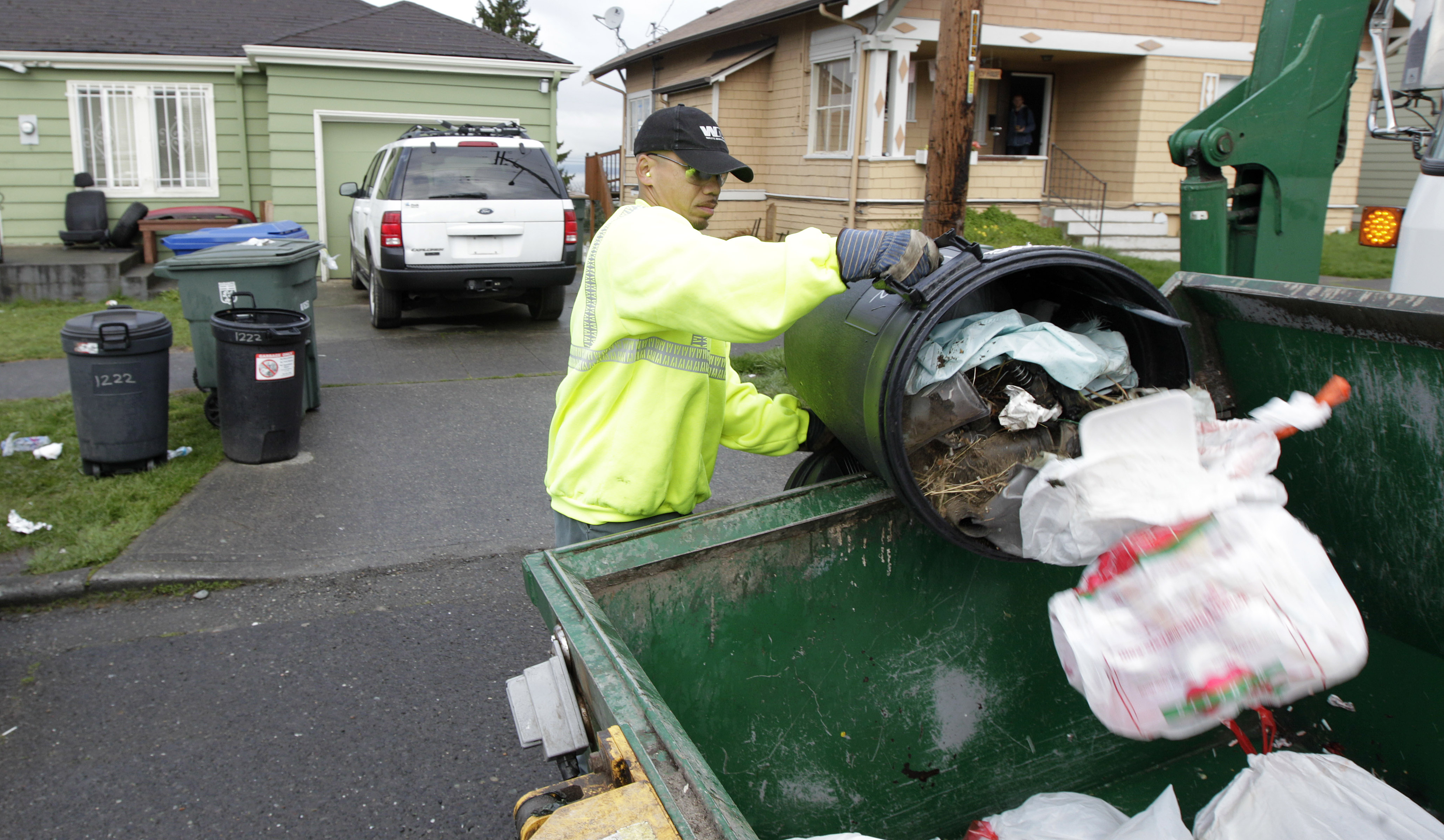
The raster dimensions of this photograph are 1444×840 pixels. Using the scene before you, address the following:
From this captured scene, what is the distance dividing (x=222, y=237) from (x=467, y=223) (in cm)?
233

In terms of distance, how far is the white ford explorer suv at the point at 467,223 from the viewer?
9227mm

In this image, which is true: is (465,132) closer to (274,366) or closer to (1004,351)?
(274,366)

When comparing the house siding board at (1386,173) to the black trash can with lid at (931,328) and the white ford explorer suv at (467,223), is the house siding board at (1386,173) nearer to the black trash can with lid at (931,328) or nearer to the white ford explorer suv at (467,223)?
the white ford explorer suv at (467,223)

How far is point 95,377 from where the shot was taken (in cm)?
516

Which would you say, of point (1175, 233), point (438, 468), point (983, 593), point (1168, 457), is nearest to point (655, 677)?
point (983, 593)

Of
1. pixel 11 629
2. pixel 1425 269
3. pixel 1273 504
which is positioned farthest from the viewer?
pixel 11 629

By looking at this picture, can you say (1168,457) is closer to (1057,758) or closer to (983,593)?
(983,593)

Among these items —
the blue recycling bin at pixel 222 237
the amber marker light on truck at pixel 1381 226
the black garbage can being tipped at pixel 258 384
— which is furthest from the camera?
the blue recycling bin at pixel 222 237

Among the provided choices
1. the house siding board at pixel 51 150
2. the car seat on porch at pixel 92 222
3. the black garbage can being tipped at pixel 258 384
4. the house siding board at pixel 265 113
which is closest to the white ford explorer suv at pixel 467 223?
the black garbage can being tipped at pixel 258 384

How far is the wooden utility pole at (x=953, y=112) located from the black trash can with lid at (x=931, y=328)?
13.7 ft

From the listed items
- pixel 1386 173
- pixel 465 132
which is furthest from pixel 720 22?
pixel 1386 173

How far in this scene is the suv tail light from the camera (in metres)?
9.12

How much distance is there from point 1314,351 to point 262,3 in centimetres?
1809

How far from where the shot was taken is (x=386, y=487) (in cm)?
542
